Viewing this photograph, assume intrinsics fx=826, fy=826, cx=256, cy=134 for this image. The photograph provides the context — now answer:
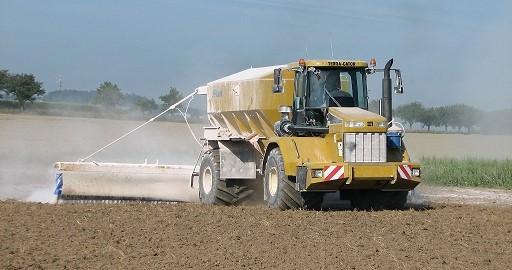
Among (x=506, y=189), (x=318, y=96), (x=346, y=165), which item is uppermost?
(x=318, y=96)

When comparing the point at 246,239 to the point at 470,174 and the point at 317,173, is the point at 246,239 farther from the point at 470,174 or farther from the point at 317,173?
the point at 470,174

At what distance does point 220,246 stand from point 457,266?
3069mm

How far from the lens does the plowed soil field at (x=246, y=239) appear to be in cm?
1005

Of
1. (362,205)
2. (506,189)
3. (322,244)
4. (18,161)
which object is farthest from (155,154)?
(322,244)

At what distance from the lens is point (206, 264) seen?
9.83m

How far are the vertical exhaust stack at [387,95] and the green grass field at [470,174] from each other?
489 inches

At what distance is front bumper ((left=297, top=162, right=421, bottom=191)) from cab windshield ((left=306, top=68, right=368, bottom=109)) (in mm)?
1539

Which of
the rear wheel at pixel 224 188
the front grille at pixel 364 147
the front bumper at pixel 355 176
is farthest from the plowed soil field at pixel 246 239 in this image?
the rear wheel at pixel 224 188

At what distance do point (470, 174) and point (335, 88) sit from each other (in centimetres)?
1402

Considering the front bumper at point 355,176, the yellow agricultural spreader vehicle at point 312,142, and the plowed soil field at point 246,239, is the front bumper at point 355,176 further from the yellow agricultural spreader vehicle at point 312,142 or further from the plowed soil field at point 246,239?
the plowed soil field at point 246,239

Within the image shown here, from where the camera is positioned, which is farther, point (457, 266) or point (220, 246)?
point (220, 246)

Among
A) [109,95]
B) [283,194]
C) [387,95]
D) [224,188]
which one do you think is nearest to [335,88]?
[387,95]

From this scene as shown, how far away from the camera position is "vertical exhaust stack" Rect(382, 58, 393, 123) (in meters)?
15.4

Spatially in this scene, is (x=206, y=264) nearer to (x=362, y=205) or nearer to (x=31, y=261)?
(x=31, y=261)
